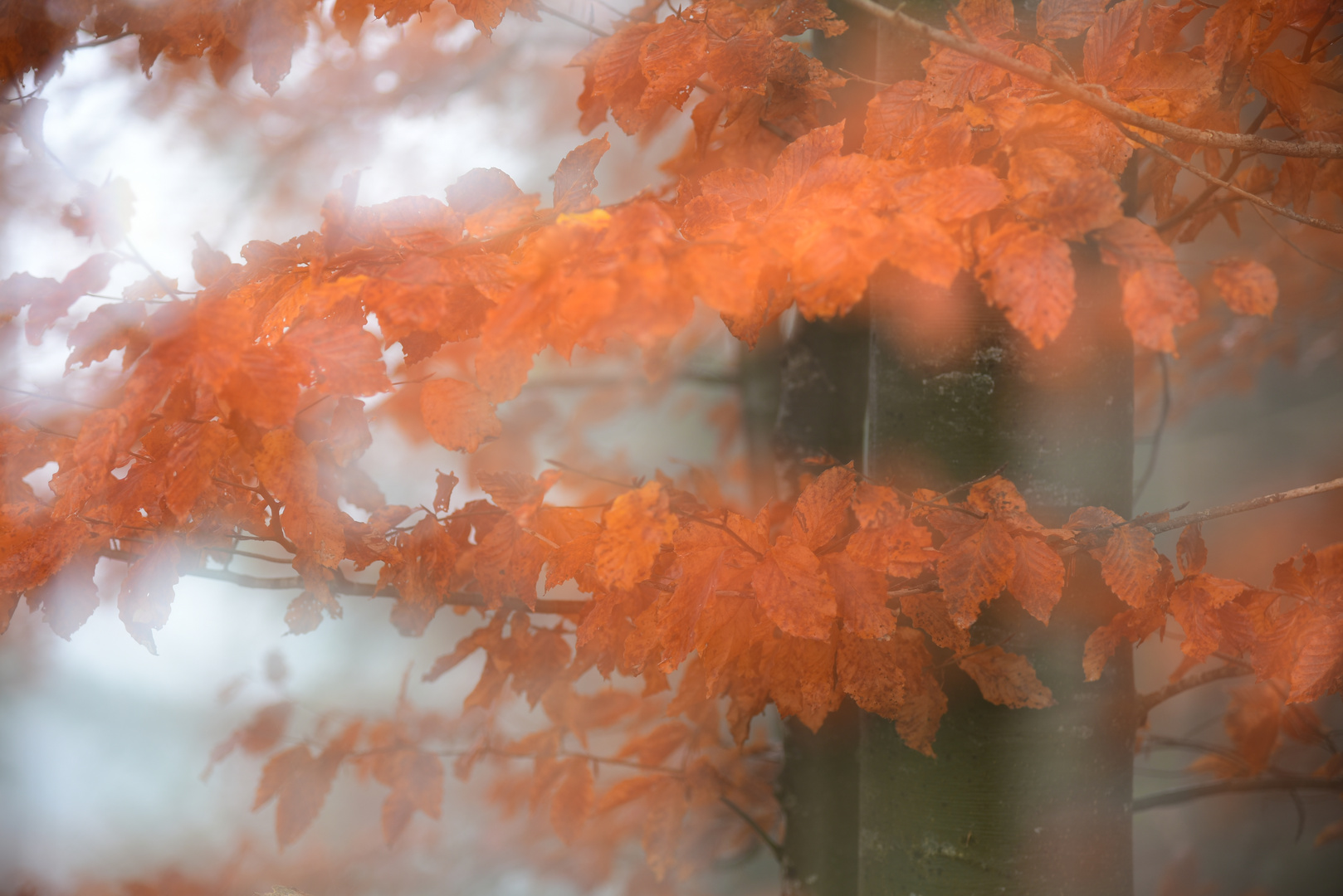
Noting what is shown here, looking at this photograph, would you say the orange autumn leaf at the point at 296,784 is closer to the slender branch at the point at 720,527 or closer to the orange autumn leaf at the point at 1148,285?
the slender branch at the point at 720,527

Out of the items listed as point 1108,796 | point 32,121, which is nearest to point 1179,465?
point 1108,796

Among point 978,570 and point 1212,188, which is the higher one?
point 1212,188

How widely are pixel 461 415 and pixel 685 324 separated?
1.08ft

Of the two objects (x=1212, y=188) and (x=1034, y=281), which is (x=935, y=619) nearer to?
(x=1034, y=281)

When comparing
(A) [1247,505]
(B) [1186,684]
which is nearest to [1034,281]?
(A) [1247,505]

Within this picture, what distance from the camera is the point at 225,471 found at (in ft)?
3.28

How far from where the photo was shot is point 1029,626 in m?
1.06

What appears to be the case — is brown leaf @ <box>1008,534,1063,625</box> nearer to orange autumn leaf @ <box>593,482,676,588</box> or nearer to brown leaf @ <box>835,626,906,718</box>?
brown leaf @ <box>835,626,906,718</box>

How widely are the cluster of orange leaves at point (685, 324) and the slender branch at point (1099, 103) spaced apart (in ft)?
0.22

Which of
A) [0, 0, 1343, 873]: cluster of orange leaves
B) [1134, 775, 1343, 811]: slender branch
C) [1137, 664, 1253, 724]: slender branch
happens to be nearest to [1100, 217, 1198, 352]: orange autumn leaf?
[0, 0, 1343, 873]: cluster of orange leaves

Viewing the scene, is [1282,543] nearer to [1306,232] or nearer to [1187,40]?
[1306,232]

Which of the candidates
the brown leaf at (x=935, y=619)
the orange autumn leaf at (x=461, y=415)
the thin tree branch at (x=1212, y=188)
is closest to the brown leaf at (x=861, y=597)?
the brown leaf at (x=935, y=619)

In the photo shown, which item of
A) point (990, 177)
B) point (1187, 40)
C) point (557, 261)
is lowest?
point (557, 261)

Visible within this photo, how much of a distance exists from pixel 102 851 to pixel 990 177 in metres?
6.35
